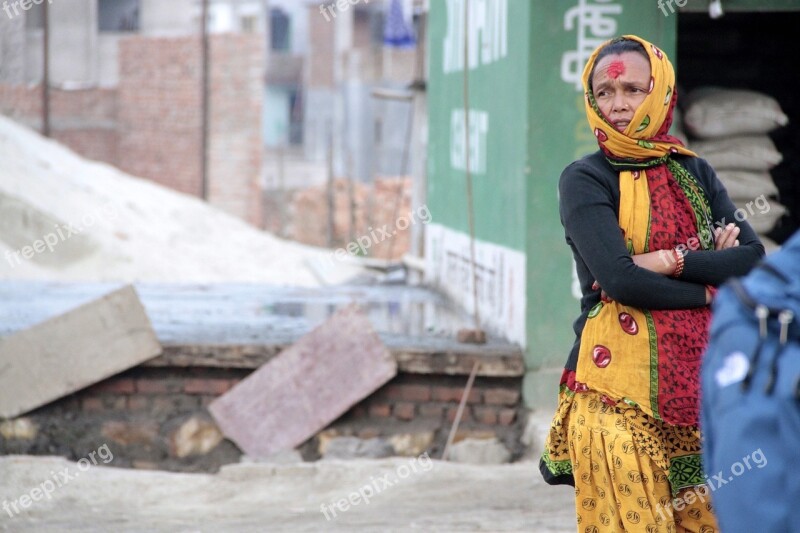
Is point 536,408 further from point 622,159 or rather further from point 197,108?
point 197,108

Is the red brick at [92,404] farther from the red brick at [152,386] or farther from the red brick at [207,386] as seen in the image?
the red brick at [207,386]

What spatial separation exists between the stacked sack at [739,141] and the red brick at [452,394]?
1701 millimetres

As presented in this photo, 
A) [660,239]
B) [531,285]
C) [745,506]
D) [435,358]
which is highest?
[660,239]

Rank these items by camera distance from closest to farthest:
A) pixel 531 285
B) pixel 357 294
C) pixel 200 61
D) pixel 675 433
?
pixel 675 433 < pixel 531 285 < pixel 357 294 < pixel 200 61

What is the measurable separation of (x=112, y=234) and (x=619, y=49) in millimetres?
13165

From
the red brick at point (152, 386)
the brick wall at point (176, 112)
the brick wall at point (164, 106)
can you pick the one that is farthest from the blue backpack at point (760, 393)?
the brick wall at point (164, 106)

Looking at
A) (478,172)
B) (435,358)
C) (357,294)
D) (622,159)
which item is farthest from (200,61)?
(622,159)

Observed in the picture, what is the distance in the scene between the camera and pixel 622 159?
107 inches

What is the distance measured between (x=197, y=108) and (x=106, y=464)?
48.2ft

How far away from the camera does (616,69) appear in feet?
8.84

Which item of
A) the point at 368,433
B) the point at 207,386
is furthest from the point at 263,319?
the point at 368,433

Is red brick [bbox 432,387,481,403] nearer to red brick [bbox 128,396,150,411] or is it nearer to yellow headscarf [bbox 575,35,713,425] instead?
red brick [bbox 128,396,150,411]

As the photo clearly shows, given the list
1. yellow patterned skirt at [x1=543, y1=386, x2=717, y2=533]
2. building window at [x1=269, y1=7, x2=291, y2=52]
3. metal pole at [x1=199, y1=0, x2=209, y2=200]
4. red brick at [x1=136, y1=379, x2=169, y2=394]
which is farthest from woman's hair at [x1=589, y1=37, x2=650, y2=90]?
building window at [x1=269, y1=7, x2=291, y2=52]

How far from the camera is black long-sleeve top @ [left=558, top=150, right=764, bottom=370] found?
2.61 m
